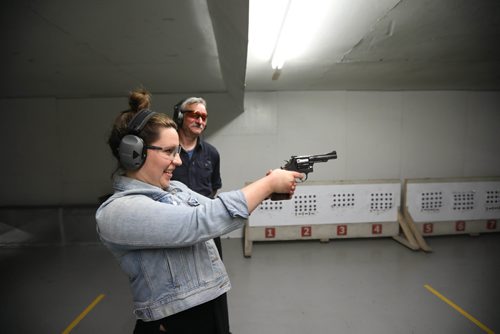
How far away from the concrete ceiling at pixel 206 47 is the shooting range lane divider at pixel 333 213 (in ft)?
5.25

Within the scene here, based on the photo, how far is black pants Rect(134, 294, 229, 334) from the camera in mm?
925

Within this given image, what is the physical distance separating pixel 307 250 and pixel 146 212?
343 cm

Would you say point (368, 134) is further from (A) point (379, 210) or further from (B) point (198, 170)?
(B) point (198, 170)

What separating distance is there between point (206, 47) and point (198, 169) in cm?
98

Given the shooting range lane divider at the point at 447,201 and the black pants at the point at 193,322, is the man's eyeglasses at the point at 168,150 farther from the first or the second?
the shooting range lane divider at the point at 447,201

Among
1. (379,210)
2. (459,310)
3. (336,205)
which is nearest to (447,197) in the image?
(379,210)

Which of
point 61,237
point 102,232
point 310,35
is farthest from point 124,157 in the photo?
point 61,237

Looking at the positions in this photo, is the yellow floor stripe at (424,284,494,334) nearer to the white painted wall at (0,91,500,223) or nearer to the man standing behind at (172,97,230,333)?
the white painted wall at (0,91,500,223)

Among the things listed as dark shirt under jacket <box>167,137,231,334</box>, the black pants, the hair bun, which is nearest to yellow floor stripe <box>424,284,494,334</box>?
dark shirt under jacket <box>167,137,231,334</box>

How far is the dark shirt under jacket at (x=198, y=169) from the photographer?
6.35 feet

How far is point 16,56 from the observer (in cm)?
215

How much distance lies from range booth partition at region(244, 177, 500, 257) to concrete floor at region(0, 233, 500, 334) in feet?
0.67

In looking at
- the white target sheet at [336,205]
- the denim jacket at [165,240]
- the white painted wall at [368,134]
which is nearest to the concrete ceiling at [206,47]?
the white painted wall at [368,134]

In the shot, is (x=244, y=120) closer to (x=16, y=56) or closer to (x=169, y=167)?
(x=16, y=56)
